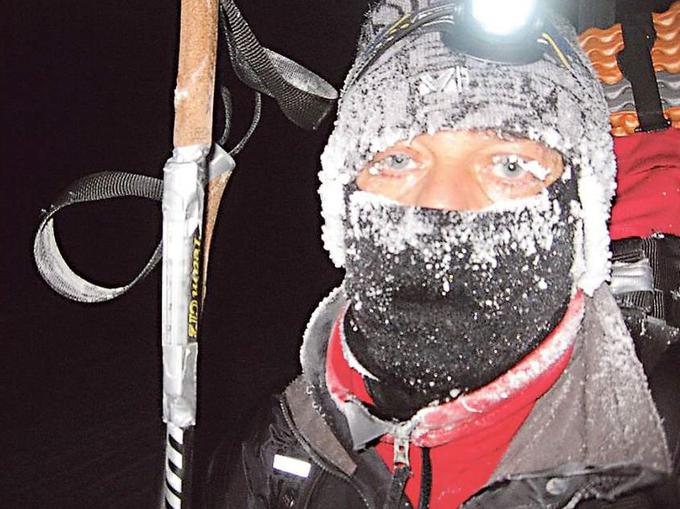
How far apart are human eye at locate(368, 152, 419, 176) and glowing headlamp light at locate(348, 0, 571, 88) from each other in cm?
20

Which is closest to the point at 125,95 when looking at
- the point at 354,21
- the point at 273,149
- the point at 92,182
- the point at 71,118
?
the point at 71,118

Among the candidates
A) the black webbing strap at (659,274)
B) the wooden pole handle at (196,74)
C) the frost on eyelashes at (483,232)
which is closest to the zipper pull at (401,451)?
the frost on eyelashes at (483,232)

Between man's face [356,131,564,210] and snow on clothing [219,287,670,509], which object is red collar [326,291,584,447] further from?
man's face [356,131,564,210]

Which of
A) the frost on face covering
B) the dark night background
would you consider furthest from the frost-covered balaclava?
the dark night background

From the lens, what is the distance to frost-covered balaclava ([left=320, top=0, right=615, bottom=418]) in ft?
4.35

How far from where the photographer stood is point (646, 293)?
1377 millimetres

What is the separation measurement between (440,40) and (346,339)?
53cm

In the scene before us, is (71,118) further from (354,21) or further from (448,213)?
(448,213)

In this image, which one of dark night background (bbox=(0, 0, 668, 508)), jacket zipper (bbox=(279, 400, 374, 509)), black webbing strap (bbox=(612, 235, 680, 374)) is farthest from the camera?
dark night background (bbox=(0, 0, 668, 508))

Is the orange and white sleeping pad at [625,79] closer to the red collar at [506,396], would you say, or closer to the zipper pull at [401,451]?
the red collar at [506,396]

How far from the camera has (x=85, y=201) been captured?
137cm

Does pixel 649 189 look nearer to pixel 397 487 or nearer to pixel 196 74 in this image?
pixel 397 487

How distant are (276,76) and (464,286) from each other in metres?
0.45

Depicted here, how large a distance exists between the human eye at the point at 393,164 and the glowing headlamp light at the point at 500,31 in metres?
0.20
